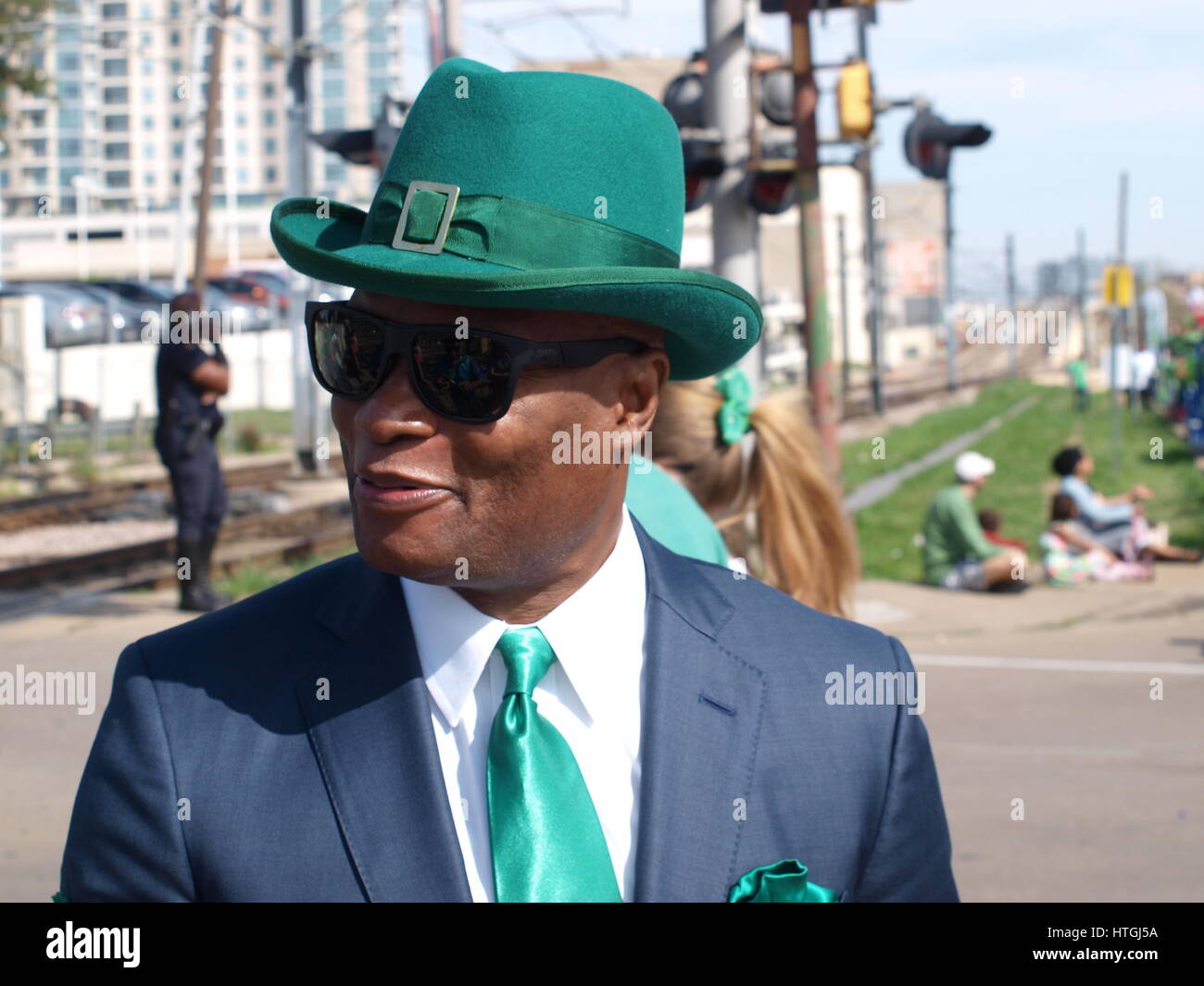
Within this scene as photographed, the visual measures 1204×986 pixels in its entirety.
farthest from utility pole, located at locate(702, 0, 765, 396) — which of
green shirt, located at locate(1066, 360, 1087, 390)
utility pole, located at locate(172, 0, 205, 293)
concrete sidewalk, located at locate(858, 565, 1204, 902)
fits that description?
green shirt, located at locate(1066, 360, 1087, 390)

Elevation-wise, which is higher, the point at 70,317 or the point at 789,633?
the point at 789,633

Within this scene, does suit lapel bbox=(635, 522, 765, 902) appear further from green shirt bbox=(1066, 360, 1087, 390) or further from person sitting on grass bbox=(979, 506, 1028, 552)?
green shirt bbox=(1066, 360, 1087, 390)

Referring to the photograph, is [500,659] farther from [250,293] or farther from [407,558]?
[250,293]

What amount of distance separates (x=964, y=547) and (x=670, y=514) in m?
9.31

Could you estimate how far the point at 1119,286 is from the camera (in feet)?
67.1

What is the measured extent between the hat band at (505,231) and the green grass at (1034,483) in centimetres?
1173

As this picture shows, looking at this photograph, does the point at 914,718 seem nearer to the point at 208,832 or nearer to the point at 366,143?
the point at 208,832

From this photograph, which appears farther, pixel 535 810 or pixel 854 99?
pixel 854 99

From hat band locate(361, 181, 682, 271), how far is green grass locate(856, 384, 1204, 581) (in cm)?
1173

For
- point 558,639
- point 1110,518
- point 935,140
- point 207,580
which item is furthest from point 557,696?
point 1110,518

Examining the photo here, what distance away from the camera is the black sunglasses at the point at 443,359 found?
1.93m

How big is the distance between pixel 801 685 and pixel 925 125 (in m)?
8.91

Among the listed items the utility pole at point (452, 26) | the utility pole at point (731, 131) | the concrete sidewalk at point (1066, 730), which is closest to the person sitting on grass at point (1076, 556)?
the concrete sidewalk at point (1066, 730)
